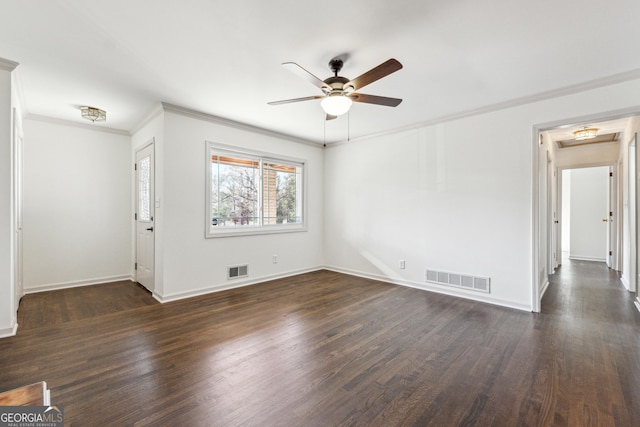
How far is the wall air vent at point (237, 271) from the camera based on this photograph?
4.49 metres

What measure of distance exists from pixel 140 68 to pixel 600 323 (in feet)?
17.9

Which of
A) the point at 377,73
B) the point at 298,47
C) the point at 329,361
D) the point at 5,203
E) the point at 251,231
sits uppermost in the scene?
the point at 298,47

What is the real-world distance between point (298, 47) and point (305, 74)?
361mm

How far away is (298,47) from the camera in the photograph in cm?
245

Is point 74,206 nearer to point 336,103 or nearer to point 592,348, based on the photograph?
point 336,103

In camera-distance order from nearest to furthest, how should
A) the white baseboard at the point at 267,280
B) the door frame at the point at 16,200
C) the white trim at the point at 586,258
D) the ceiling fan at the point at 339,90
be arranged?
1. the ceiling fan at the point at 339,90
2. the door frame at the point at 16,200
3. the white baseboard at the point at 267,280
4. the white trim at the point at 586,258

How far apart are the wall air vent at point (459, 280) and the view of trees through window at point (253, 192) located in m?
2.66

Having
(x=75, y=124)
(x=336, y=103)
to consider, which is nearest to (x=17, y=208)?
(x=75, y=124)

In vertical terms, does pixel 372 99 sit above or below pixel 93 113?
below

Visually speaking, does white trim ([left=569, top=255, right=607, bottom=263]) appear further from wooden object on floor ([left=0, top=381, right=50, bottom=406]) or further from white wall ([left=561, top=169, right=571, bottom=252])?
wooden object on floor ([left=0, top=381, right=50, bottom=406])

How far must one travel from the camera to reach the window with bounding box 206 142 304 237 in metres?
4.45

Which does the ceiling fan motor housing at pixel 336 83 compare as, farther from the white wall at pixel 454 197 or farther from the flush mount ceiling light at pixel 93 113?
the flush mount ceiling light at pixel 93 113

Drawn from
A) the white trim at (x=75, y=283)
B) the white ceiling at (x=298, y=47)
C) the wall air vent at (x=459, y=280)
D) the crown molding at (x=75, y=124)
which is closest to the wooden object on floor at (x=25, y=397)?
the white ceiling at (x=298, y=47)

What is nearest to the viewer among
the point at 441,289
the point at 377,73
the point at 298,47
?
the point at 377,73
